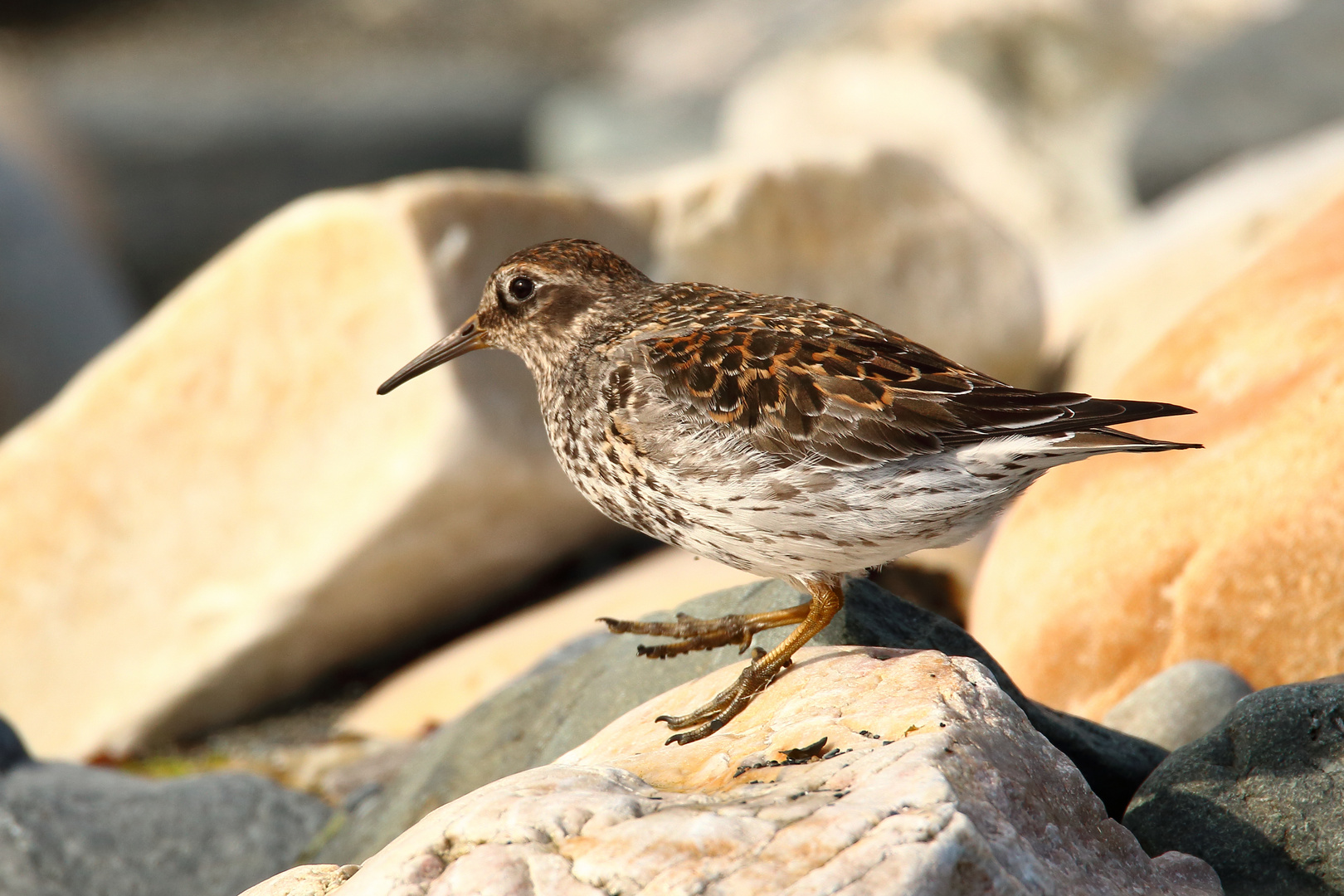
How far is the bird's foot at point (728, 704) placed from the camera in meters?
3.99

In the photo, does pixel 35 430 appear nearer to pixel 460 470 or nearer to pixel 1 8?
pixel 460 470

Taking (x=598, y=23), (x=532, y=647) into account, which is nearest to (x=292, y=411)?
(x=532, y=647)

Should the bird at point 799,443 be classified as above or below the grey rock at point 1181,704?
above

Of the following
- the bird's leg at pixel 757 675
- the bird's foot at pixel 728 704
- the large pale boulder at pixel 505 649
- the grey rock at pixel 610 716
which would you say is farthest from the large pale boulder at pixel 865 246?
the bird's foot at pixel 728 704

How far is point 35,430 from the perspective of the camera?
840cm

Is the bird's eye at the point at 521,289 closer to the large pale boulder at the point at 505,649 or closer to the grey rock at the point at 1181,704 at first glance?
the large pale boulder at the point at 505,649

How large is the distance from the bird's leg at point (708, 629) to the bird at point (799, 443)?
0.07ft

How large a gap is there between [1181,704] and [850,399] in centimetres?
211

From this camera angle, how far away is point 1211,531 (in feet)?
18.5

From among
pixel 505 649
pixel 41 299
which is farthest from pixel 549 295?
pixel 41 299

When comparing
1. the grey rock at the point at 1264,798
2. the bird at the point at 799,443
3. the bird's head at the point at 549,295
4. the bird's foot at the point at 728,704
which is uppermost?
the bird's head at the point at 549,295

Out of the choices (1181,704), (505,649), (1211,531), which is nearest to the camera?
(1181,704)

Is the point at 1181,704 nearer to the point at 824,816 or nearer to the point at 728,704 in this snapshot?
the point at 728,704

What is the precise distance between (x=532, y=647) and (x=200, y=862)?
2.27 meters
